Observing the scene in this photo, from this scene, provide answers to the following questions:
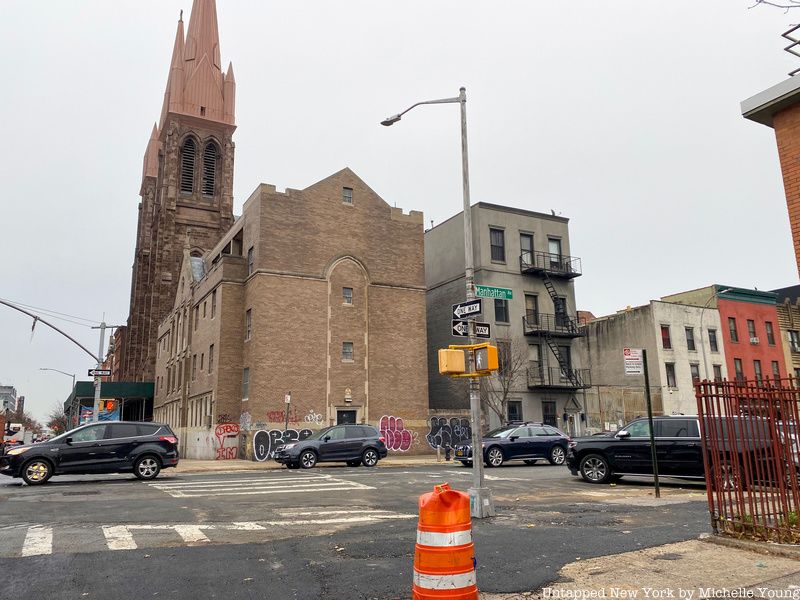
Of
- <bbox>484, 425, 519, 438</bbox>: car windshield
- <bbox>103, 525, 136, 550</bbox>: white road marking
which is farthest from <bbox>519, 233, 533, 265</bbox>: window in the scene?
<bbox>103, 525, 136, 550</bbox>: white road marking

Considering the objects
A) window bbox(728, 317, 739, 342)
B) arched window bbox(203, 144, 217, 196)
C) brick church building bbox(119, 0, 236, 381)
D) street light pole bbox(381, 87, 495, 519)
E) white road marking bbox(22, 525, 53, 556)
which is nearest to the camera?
white road marking bbox(22, 525, 53, 556)

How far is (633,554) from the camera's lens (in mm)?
7086

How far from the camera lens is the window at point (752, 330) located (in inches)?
→ 1718

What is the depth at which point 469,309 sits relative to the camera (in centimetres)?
1061

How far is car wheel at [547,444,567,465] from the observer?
882 inches

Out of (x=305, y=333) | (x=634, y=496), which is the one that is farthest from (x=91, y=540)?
(x=305, y=333)

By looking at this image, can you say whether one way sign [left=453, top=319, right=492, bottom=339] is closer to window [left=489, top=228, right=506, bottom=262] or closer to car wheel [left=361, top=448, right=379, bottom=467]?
car wheel [left=361, top=448, right=379, bottom=467]

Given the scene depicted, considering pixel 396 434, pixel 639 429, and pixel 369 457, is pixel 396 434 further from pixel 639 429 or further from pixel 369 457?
pixel 639 429

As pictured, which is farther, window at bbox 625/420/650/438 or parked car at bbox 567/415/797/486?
window at bbox 625/420/650/438

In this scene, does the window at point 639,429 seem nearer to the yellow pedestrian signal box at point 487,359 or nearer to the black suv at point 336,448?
the yellow pedestrian signal box at point 487,359

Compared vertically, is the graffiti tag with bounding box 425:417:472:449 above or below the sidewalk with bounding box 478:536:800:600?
above

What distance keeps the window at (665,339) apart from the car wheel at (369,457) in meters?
24.6

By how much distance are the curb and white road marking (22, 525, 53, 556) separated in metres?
8.07

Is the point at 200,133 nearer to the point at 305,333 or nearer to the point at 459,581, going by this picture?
the point at 305,333
